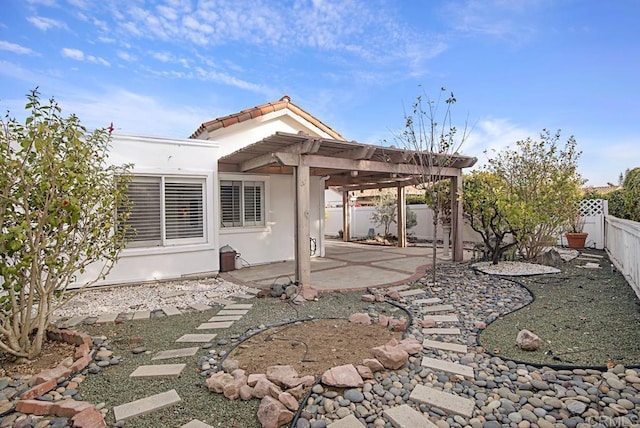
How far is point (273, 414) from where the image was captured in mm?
2867

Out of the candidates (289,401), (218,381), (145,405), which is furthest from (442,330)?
(145,405)

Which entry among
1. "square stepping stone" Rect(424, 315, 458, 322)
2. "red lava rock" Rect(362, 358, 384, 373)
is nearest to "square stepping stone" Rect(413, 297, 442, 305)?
"square stepping stone" Rect(424, 315, 458, 322)

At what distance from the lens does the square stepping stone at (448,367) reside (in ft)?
12.2

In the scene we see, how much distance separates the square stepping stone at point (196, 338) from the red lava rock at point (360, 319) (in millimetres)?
2142

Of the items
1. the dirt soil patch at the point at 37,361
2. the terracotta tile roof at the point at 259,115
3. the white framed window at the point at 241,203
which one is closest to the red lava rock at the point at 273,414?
the dirt soil patch at the point at 37,361

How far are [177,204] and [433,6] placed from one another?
28.5 feet

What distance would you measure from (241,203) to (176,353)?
7131 millimetres

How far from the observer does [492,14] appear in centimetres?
888

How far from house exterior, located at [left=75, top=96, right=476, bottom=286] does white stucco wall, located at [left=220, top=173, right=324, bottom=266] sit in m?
0.03

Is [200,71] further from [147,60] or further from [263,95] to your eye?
[263,95]

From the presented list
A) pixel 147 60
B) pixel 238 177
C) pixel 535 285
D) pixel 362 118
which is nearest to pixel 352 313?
pixel 535 285

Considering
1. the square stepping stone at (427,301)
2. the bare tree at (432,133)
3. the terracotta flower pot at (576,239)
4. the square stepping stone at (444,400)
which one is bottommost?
the square stepping stone at (427,301)

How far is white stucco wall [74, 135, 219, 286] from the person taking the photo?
28.0ft

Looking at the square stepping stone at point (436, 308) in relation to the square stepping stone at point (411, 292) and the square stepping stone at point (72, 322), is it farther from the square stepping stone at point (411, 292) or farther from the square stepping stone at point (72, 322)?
the square stepping stone at point (72, 322)
